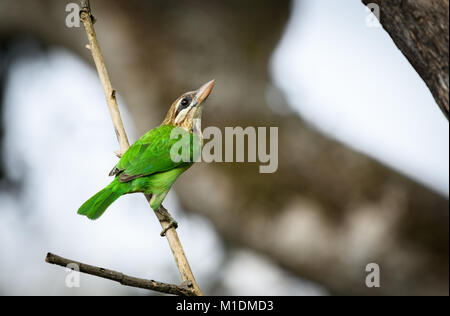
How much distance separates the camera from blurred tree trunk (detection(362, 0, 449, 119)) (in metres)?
1.90

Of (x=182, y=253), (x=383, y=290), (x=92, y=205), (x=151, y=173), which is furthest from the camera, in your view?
(x=383, y=290)

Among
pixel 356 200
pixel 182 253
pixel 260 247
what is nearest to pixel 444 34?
pixel 182 253

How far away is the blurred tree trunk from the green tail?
6.13 feet

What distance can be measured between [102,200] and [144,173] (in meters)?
0.30

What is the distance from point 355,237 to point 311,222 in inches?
16.7

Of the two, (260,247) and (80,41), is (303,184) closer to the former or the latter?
(260,247)

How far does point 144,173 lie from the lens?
3.16 meters

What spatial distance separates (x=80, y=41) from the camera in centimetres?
547

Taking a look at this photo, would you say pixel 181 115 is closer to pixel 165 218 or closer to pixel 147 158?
pixel 147 158

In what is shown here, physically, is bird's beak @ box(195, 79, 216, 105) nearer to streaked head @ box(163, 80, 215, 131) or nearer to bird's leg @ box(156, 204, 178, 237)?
streaked head @ box(163, 80, 215, 131)

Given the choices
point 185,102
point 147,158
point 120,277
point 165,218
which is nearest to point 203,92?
point 185,102

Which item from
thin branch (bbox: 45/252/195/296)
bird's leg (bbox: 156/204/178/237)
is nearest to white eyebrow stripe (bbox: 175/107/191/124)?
bird's leg (bbox: 156/204/178/237)

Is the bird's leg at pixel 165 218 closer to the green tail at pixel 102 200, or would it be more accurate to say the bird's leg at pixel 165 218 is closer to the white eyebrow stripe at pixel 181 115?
the green tail at pixel 102 200

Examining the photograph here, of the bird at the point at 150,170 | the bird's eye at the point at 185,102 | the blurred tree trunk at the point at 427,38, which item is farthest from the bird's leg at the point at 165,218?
the blurred tree trunk at the point at 427,38
